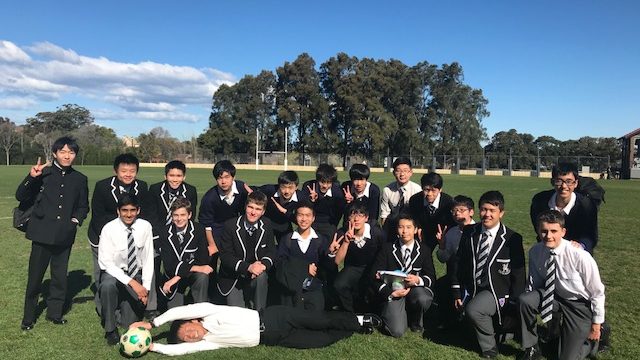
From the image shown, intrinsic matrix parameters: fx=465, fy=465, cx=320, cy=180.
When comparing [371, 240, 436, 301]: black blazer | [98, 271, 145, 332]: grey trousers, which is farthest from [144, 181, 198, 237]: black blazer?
[371, 240, 436, 301]: black blazer

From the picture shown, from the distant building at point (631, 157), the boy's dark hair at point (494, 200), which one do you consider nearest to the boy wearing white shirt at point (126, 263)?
the boy's dark hair at point (494, 200)

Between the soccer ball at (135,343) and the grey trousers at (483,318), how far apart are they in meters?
2.85

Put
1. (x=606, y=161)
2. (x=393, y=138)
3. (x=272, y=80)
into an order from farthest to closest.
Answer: (x=272, y=80) < (x=393, y=138) < (x=606, y=161)

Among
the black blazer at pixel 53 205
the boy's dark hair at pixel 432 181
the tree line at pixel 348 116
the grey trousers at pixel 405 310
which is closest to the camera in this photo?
the grey trousers at pixel 405 310

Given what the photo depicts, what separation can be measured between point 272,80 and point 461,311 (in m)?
61.8

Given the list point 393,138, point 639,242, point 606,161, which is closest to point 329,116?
point 393,138

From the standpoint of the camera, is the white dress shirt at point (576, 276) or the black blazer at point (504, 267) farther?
the black blazer at point (504, 267)

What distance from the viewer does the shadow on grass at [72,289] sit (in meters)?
5.49

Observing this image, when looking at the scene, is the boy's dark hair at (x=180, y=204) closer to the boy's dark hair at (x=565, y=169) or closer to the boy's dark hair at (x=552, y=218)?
the boy's dark hair at (x=552, y=218)

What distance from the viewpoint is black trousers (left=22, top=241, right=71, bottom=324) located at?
476 cm

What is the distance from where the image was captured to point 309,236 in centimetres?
533

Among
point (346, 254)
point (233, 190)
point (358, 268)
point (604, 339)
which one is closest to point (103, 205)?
point (233, 190)

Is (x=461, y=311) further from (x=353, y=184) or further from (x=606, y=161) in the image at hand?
(x=606, y=161)

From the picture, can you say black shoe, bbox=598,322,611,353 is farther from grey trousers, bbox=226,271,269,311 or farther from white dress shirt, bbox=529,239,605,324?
grey trousers, bbox=226,271,269,311
